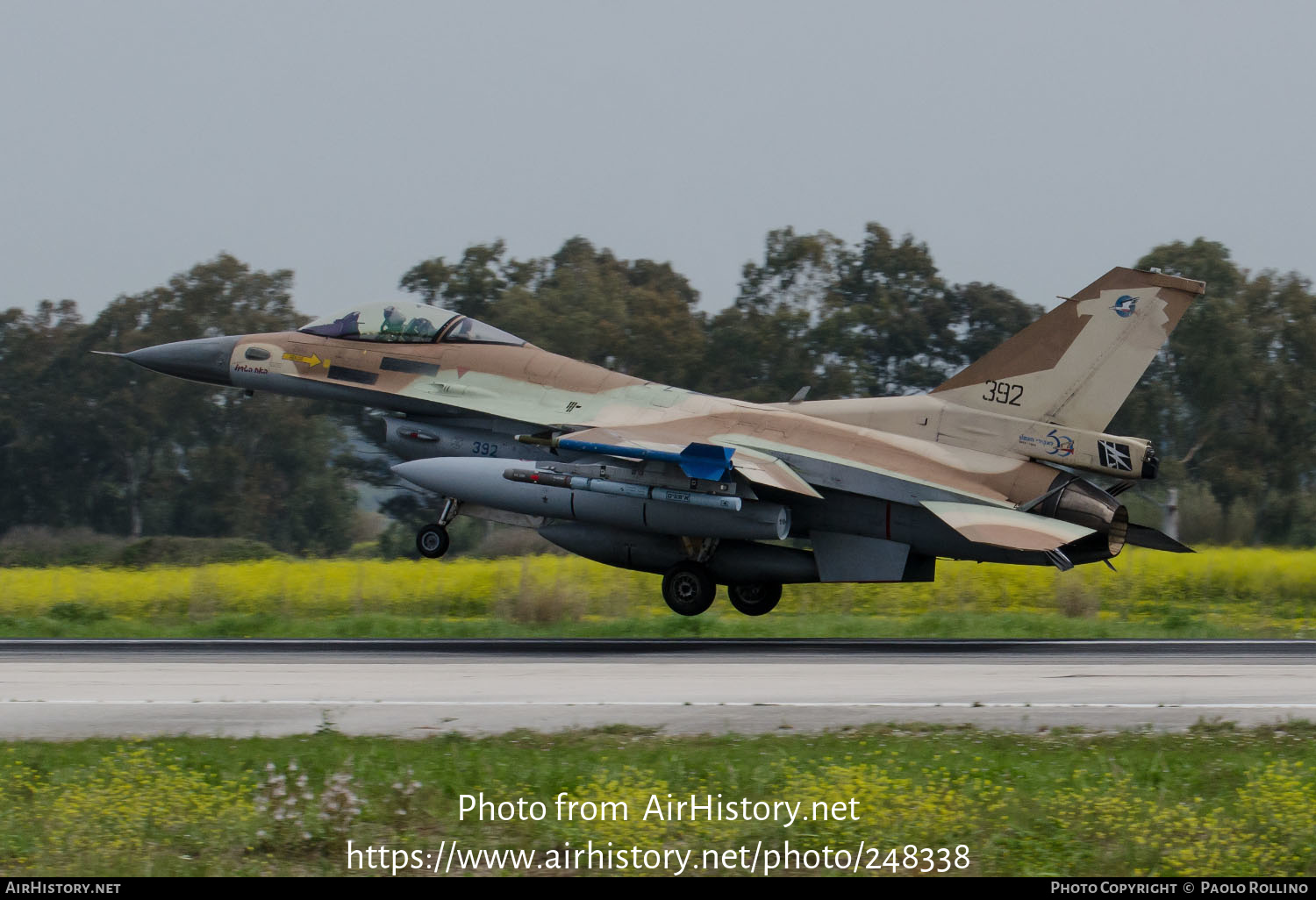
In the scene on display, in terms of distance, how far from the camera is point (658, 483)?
19.5 metres

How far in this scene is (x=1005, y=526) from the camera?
61.1 feet

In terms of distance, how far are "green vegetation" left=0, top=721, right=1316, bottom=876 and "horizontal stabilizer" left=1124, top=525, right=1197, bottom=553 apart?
9179mm

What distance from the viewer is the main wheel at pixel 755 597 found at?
21703 millimetres

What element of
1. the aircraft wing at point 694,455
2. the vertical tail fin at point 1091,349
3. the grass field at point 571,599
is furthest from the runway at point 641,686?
the vertical tail fin at point 1091,349

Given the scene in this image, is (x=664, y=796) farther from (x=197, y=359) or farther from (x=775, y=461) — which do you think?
(x=197, y=359)

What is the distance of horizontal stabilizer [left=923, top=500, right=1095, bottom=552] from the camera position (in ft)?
60.0

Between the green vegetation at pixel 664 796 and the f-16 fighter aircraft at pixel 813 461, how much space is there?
8.57 m

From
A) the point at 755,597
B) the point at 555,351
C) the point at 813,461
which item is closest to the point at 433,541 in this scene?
the point at 755,597

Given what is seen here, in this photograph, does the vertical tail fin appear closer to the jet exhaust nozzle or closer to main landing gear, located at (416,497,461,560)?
the jet exhaust nozzle

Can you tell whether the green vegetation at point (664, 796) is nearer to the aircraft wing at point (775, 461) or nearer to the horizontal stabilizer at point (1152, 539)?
the aircraft wing at point (775, 461)

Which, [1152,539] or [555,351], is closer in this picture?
[1152,539]

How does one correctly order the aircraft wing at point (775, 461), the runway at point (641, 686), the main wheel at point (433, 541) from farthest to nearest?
the main wheel at point (433, 541), the aircraft wing at point (775, 461), the runway at point (641, 686)

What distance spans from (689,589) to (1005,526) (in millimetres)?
4788

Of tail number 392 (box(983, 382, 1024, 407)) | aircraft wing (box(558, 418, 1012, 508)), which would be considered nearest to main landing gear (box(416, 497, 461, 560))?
aircraft wing (box(558, 418, 1012, 508))
